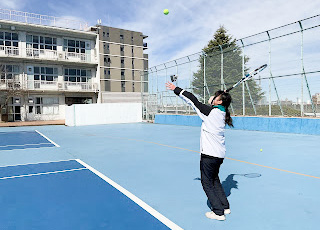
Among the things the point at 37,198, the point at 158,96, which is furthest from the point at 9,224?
the point at 158,96

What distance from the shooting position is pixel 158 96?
87.8 feet

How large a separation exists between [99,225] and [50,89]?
31.9 metres

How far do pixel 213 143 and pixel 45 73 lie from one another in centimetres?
3334

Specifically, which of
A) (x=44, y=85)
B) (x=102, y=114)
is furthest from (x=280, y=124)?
(x=44, y=85)

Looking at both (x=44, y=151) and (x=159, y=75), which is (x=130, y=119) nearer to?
(x=159, y=75)

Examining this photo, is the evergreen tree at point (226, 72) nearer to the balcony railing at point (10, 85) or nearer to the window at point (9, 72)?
the balcony railing at point (10, 85)

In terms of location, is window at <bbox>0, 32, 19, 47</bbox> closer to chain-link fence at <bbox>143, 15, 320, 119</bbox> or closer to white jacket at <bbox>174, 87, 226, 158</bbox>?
chain-link fence at <bbox>143, 15, 320, 119</bbox>

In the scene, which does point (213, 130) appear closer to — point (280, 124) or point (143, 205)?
point (143, 205)

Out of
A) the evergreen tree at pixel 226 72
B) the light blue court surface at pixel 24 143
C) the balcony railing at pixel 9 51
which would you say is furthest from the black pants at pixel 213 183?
the balcony railing at pixel 9 51

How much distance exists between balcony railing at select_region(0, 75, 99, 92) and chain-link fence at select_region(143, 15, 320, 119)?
1662cm

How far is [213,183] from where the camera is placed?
3.78m

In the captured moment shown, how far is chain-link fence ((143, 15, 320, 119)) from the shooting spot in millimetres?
14188

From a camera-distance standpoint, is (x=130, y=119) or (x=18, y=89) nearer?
(x=130, y=119)

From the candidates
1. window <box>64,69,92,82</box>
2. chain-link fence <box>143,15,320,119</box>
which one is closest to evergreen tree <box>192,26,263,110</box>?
chain-link fence <box>143,15,320,119</box>
